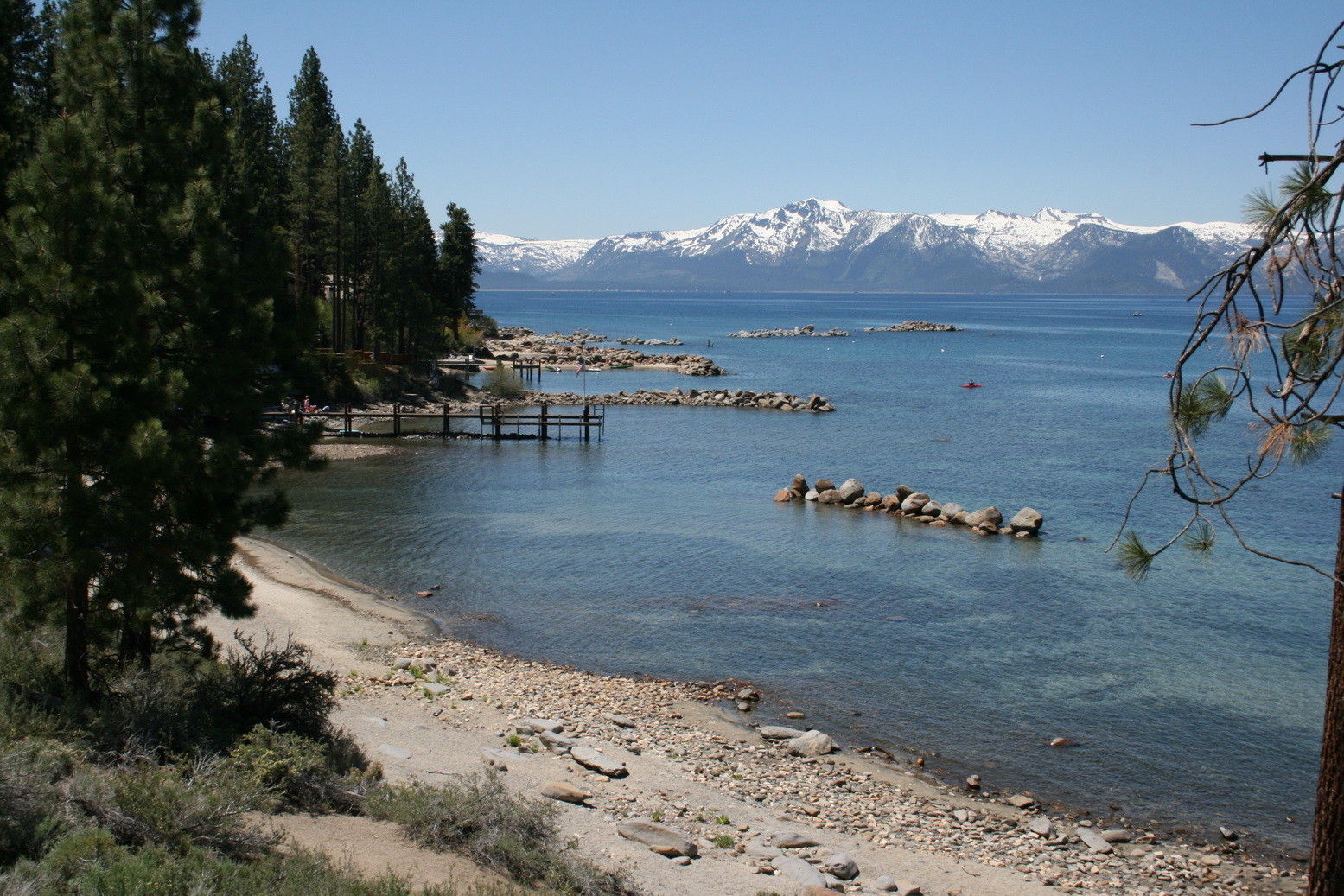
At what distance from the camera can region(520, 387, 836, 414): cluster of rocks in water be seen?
6738 cm

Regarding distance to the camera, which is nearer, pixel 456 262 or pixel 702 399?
pixel 702 399

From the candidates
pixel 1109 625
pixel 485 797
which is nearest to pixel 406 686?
pixel 485 797

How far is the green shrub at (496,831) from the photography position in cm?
945

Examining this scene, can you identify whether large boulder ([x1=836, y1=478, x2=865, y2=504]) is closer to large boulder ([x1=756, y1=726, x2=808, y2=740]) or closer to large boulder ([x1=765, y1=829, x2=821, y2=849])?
large boulder ([x1=756, y1=726, x2=808, y2=740])

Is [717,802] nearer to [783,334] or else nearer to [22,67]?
[22,67]

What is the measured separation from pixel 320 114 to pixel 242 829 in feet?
219

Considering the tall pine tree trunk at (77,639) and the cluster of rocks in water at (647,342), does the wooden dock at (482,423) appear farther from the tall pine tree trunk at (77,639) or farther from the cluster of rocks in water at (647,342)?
the cluster of rocks in water at (647,342)

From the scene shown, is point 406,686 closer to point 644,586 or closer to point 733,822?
point 733,822

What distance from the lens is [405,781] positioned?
472 inches

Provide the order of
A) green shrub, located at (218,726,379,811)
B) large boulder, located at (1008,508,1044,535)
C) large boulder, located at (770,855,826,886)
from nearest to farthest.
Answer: green shrub, located at (218,726,379,811)
large boulder, located at (770,855,826,886)
large boulder, located at (1008,508,1044,535)

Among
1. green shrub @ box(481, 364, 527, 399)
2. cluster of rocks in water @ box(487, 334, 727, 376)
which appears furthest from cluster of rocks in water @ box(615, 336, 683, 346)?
green shrub @ box(481, 364, 527, 399)

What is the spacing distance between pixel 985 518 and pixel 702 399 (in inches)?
1512

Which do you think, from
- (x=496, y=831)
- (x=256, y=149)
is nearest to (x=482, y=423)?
(x=256, y=149)

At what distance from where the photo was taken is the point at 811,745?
16250mm
